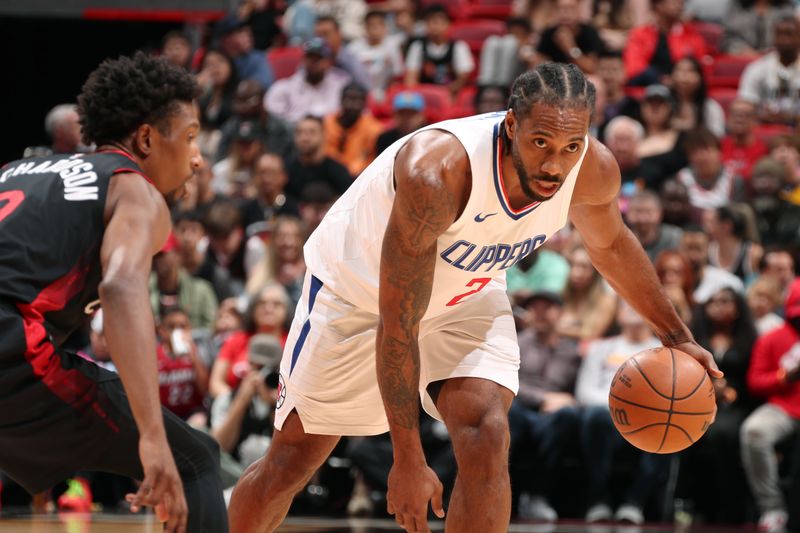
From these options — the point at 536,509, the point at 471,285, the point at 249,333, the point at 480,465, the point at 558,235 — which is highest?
the point at 471,285

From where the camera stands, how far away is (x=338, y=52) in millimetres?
11945

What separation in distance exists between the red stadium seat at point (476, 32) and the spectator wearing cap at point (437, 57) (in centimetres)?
39

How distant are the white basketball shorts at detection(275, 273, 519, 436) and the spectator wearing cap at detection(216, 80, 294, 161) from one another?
6752 mm

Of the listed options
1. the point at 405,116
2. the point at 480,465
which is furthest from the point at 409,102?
the point at 480,465

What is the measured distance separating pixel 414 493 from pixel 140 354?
1.01 m

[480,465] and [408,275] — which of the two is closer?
[408,275]

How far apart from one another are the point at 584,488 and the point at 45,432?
519 centimetres

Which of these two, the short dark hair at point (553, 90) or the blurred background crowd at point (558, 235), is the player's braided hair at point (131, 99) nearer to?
the short dark hair at point (553, 90)

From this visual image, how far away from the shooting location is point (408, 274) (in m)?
3.57

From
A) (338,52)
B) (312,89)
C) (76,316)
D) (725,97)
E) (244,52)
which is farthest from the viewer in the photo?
(244,52)

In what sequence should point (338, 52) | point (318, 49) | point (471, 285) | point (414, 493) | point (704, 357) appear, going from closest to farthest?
point (414, 493)
point (471, 285)
point (704, 357)
point (318, 49)
point (338, 52)

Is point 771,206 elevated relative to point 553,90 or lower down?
lower down

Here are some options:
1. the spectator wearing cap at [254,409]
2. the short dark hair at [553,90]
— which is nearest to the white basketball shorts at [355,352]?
the short dark hair at [553,90]

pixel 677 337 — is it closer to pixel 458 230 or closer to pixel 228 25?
pixel 458 230
